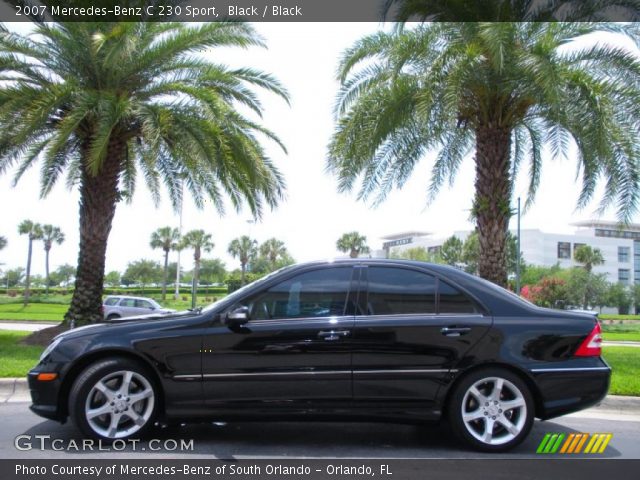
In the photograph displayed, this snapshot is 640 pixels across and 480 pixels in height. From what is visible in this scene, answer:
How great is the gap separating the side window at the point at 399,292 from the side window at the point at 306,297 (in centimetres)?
24

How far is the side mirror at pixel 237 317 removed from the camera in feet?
15.8

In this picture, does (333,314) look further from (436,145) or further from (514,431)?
(436,145)

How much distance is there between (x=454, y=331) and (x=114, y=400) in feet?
9.34

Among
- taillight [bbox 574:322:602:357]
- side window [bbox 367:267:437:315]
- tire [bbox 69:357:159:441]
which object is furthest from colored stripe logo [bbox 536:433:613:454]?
tire [bbox 69:357:159:441]

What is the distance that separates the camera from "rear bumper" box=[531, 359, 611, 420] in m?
4.86

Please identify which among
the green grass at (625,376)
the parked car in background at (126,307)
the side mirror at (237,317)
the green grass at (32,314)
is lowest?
the green grass at (32,314)

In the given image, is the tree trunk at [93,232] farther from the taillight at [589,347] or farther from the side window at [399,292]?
the taillight at [589,347]

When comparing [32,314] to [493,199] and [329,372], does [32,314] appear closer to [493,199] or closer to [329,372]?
[493,199]

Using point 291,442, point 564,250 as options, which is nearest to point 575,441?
point 291,442

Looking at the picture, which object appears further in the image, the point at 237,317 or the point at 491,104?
the point at 491,104

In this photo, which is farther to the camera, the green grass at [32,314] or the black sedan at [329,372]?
the green grass at [32,314]

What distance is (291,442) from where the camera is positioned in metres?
5.09
